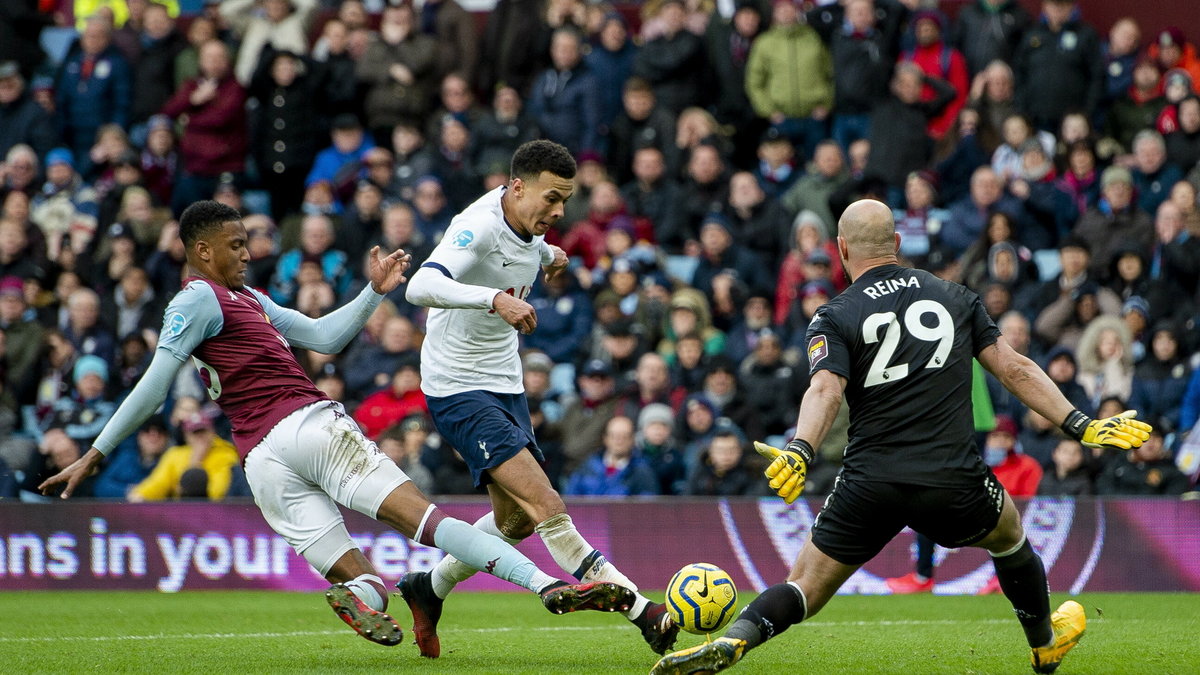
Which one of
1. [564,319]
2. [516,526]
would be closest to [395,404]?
[564,319]

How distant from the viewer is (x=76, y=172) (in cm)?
1912

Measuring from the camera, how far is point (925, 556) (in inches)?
482

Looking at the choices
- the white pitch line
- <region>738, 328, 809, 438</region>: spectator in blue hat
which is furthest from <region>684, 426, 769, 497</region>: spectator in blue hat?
the white pitch line

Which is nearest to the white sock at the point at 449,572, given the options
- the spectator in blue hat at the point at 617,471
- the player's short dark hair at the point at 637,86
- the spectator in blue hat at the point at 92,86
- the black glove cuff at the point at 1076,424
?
the black glove cuff at the point at 1076,424

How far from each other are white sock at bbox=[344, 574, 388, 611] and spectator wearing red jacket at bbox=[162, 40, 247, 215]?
475 inches

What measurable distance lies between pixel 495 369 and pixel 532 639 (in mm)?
1850

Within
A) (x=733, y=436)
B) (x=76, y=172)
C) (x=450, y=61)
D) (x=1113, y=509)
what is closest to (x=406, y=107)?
(x=450, y=61)

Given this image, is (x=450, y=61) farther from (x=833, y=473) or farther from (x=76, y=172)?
(x=833, y=473)

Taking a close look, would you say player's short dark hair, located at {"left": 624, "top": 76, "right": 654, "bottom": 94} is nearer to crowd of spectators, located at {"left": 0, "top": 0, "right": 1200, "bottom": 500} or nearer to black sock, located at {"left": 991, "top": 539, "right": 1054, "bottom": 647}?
crowd of spectators, located at {"left": 0, "top": 0, "right": 1200, "bottom": 500}

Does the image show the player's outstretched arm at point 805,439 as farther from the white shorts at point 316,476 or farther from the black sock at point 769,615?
the white shorts at point 316,476

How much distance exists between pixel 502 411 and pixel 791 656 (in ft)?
6.36

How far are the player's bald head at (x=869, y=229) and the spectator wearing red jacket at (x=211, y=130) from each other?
13.3 metres

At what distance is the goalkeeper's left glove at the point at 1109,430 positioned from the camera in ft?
20.7

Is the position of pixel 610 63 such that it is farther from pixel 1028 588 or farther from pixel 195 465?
pixel 1028 588
